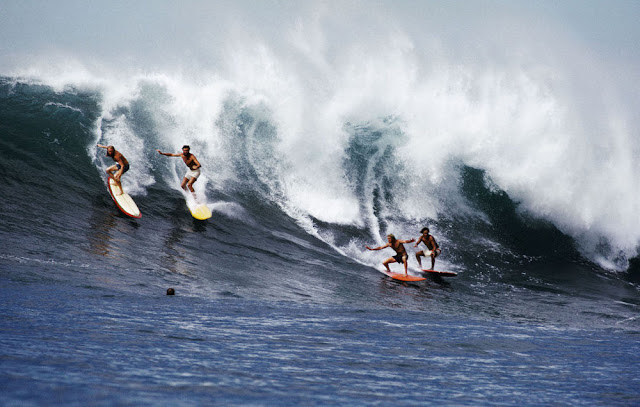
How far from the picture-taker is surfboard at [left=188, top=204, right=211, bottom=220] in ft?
43.9

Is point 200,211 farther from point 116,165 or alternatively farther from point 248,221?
point 116,165

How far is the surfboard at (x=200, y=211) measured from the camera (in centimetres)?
1337

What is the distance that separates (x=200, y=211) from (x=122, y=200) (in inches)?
69.5

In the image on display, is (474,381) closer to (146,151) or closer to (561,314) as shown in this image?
(561,314)

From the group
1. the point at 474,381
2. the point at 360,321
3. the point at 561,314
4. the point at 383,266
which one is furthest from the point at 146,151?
the point at 474,381

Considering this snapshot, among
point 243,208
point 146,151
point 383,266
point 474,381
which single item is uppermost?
point 146,151

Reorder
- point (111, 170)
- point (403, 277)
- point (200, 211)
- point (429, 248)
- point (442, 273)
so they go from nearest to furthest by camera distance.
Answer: point (403, 277) < point (442, 273) < point (111, 170) < point (200, 211) < point (429, 248)

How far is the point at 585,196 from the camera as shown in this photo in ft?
62.6

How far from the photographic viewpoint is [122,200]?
41.9ft

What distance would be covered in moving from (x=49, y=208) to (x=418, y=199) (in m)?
10.3

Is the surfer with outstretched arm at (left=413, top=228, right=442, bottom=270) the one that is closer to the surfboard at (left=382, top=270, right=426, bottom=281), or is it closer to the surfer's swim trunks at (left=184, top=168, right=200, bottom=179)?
the surfboard at (left=382, top=270, right=426, bottom=281)

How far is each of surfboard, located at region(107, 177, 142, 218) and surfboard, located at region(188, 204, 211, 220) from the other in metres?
1.30

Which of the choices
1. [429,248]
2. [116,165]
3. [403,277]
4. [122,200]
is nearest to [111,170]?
[116,165]

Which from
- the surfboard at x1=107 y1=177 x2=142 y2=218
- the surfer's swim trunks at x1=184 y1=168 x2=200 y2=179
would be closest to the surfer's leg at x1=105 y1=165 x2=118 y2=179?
the surfboard at x1=107 y1=177 x2=142 y2=218
